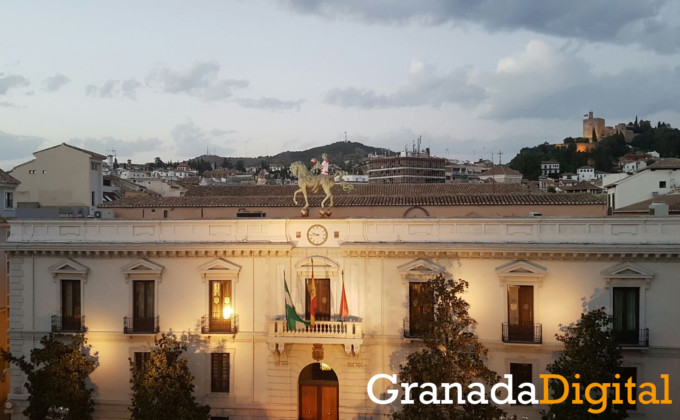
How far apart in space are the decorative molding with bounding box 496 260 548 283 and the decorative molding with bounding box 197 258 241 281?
32.1 feet

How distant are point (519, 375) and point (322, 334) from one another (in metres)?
7.21

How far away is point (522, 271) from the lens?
67.4 ft

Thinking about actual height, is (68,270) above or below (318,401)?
above

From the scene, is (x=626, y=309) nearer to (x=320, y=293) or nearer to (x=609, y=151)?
(x=320, y=293)

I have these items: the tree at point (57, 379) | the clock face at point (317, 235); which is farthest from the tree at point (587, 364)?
the tree at point (57, 379)

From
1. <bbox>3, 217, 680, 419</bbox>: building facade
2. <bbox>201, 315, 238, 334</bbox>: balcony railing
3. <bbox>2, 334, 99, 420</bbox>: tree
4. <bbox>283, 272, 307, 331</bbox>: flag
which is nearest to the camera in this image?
<bbox>3, 217, 680, 419</bbox>: building facade

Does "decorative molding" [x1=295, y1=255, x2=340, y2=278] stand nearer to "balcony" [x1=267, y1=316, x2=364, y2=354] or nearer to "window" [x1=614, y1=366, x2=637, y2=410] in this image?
"balcony" [x1=267, y1=316, x2=364, y2=354]

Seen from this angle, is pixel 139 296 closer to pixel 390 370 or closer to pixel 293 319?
pixel 293 319

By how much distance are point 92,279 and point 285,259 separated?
774cm

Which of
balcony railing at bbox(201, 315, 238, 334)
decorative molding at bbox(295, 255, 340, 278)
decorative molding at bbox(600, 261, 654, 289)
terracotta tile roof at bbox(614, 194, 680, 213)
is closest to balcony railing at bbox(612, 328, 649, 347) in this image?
decorative molding at bbox(600, 261, 654, 289)

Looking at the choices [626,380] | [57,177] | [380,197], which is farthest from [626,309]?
[57,177]

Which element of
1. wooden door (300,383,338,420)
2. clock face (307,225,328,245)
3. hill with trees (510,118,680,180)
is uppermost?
hill with trees (510,118,680,180)

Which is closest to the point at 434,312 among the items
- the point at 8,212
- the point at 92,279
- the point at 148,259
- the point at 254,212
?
the point at 148,259

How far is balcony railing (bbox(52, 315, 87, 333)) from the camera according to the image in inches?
896
